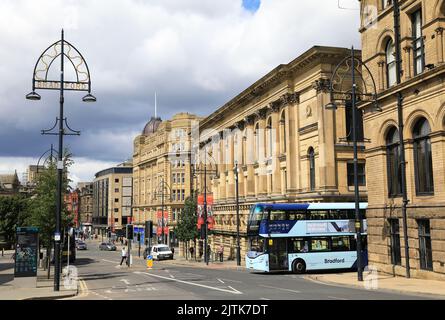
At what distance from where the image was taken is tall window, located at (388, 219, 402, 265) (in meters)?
28.0

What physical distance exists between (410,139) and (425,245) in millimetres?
5571

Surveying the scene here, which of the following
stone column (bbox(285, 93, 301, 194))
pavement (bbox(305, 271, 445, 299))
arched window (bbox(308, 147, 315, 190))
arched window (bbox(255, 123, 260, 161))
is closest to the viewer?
pavement (bbox(305, 271, 445, 299))

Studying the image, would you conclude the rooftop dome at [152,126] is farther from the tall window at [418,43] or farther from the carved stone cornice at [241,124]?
the tall window at [418,43]

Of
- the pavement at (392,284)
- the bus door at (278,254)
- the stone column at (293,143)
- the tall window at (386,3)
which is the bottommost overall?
the pavement at (392,284)

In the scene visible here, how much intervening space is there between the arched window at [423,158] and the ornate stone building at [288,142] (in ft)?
53.3

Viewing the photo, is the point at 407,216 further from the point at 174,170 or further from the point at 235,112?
the point at 174,170

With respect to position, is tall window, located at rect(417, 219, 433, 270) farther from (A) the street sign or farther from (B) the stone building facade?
(B) the stone building facade

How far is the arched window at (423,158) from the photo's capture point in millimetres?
25984

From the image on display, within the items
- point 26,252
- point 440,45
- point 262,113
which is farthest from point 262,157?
point 26,252

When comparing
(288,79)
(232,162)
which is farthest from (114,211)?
(288,79)

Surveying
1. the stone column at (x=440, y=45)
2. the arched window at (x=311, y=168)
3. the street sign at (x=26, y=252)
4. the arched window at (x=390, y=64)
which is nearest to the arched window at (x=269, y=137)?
the arched window at (x=311, y=168)

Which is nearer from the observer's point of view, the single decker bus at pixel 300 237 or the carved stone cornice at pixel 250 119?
the single decker bus at pixel 300 237

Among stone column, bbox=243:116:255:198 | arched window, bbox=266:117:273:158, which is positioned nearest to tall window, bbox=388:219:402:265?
arched window, bbox=266:117:273:158
